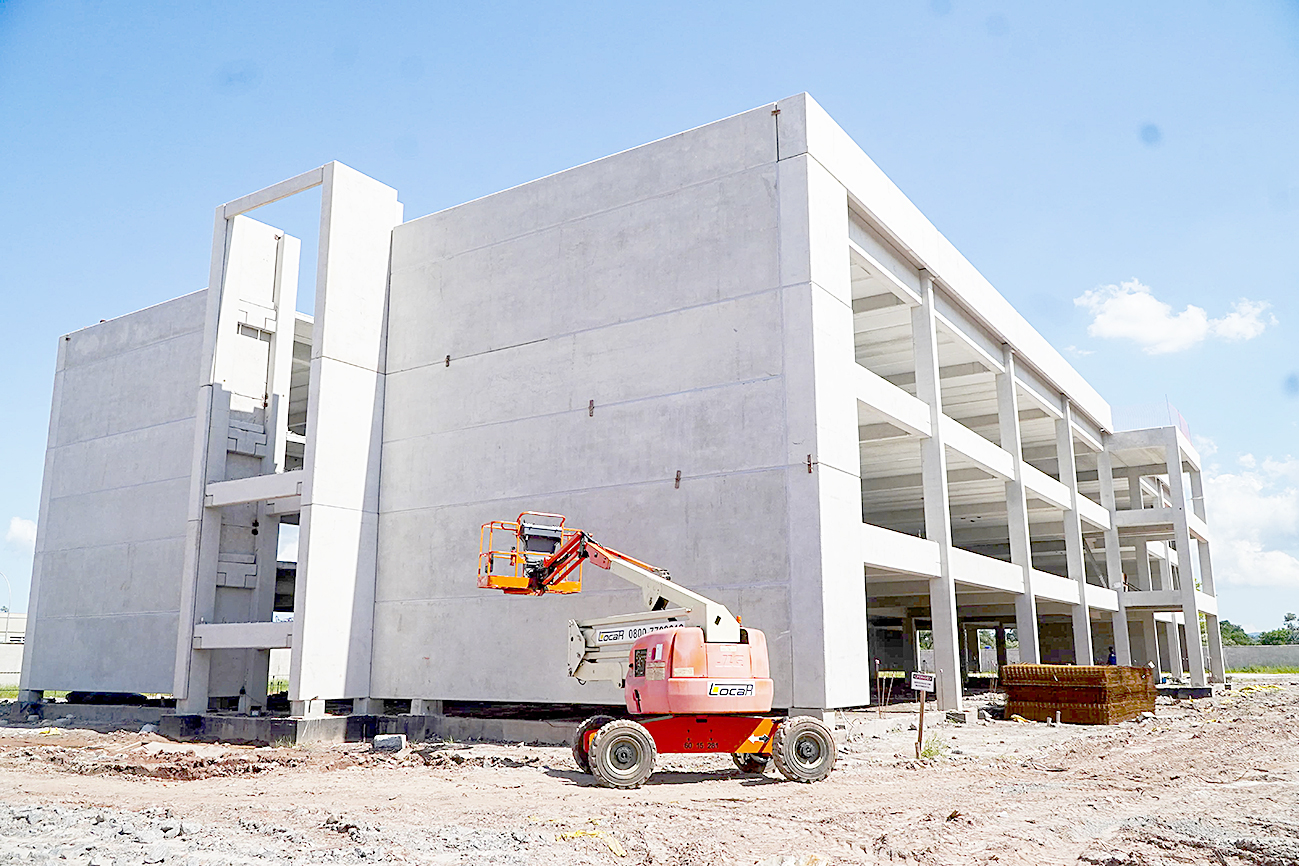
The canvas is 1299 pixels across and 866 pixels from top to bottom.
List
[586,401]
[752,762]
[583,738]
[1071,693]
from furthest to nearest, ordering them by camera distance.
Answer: [1071,693] < [586,401] < [752,762] < [583,738]

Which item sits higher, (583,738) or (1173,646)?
(1173,646)

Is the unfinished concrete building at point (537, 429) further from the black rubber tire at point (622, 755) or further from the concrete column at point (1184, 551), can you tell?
the concrete column at point (1184, 551)

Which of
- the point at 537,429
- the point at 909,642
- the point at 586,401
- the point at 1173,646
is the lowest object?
the point at 1173,646

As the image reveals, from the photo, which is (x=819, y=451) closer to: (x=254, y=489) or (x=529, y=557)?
(x=529, y=557)

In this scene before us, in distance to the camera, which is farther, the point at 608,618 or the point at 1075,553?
the point at 1075,553

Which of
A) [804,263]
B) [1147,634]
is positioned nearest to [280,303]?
[804,263]

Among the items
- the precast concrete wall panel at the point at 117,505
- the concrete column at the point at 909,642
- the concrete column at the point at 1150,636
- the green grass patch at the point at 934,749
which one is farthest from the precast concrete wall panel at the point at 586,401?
the concrete column at the point at 1150,636

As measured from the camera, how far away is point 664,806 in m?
11.8

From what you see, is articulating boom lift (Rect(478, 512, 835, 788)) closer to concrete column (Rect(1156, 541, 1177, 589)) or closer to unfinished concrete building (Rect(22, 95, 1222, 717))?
unfinished concrete building (Rect(22, 95, 1222, 717))

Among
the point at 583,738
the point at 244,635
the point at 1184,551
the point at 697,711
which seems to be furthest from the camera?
the point at 1184,551

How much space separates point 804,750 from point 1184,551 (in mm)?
31576

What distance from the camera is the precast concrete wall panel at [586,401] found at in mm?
19719

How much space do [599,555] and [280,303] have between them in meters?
14.3

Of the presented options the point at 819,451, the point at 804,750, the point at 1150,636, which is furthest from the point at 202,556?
the point at 1150,636
